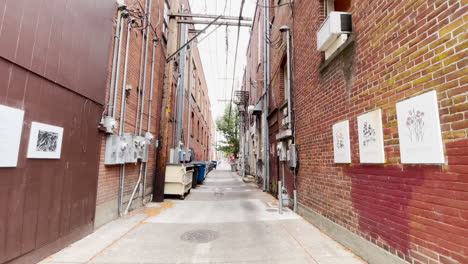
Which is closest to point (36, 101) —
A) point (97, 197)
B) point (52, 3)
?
point (52, 3)

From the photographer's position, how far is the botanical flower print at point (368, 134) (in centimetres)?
330

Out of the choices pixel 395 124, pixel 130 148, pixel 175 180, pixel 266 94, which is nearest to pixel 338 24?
pixel 395 124

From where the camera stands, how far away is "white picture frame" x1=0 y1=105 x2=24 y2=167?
2625mm

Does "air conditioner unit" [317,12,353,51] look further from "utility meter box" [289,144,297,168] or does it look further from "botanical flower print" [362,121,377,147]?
"utility meter box" [289,144,297,168]

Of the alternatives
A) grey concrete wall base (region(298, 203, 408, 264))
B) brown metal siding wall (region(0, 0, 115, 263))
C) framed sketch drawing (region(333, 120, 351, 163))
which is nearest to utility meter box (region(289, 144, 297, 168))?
grey concrete wall base (region(298, 203, 408, 264))

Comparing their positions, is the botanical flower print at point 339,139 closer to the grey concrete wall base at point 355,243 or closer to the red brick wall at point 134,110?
the grey concrete wall base at point 355,243

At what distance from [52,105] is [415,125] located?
4.84 metres

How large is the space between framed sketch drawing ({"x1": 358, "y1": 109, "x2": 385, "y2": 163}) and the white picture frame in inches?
185

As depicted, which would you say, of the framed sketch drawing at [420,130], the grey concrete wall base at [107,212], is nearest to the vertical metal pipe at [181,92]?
the grey concrete wall base at [107,212]

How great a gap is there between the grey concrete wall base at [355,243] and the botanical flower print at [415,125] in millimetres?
1465

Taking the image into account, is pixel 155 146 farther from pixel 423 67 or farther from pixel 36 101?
pixel 423 67

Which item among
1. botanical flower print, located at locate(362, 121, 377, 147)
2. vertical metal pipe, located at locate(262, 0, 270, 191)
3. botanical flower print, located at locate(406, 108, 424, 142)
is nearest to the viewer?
botanical flower print, located at locate(406, 108, 424, 142)

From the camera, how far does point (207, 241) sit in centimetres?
414

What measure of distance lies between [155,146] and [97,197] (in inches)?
161
